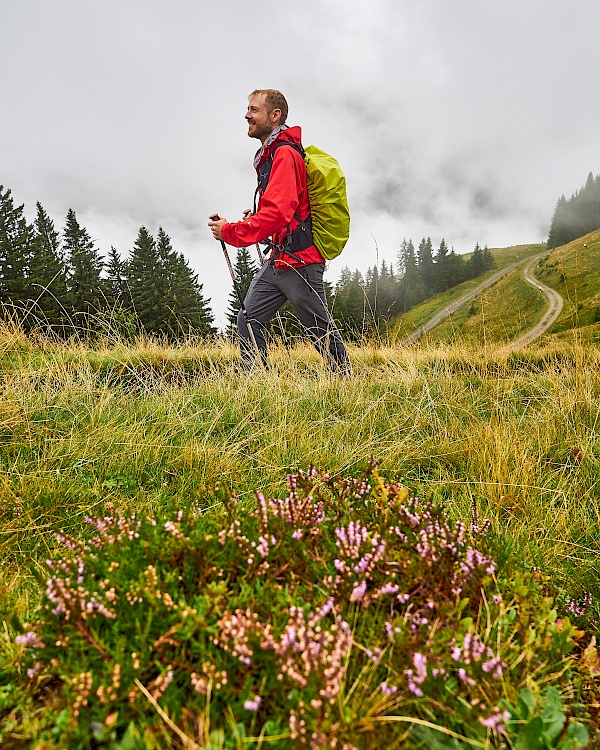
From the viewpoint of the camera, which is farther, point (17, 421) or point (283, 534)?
point (17, 421)

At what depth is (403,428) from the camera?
3.75 metres

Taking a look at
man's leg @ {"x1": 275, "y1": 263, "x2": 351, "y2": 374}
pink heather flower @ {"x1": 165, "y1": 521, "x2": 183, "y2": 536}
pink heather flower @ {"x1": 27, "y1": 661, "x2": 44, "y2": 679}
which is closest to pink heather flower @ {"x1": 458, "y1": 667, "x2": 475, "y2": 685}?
pink heather flower @ {"x1": 165, "y1": 521, "x2": 183, "y2": 536}

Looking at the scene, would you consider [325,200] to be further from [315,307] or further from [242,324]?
[242,324]

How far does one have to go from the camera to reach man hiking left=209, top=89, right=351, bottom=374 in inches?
193

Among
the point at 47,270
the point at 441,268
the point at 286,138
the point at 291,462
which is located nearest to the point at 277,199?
the point at 286,138

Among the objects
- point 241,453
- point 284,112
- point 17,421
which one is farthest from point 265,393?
point 284,112

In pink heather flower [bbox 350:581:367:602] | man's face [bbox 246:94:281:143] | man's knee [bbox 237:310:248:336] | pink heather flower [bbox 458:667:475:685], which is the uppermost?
man's face [bbox 246:94:281:143]

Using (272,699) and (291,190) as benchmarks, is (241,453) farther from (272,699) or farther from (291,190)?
(291,190)

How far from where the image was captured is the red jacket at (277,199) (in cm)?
487

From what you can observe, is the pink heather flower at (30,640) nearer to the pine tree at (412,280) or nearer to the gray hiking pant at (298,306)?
the gray hiking pant at (298,306)

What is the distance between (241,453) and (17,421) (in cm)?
182

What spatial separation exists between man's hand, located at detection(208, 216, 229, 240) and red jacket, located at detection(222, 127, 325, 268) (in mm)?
84

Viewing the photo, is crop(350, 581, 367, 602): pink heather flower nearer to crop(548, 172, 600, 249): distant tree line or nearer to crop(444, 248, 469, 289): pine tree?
crop(444, 248, 469, 289): pine tree

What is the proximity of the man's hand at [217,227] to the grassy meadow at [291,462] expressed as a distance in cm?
193
